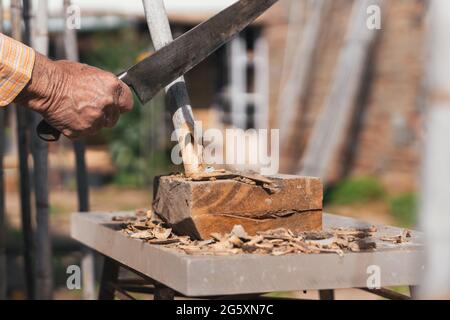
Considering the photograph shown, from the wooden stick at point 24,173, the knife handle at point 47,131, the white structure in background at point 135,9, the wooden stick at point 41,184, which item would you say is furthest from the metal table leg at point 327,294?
the white structure in background at point 135,9

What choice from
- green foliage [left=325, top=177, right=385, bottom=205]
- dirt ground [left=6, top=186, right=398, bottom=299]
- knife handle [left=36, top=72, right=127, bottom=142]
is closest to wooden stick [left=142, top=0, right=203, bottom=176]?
knife handle [left=36, top=72, right=127, bottom=142]

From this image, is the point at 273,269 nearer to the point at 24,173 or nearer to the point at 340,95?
the point at 24,173

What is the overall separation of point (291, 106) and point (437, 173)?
9140 mm

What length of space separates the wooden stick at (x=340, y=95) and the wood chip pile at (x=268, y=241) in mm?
6529

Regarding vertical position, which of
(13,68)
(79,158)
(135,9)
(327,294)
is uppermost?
(135,9)

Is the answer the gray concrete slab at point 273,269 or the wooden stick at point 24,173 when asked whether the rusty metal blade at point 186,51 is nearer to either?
the gray concrete slab at point 273,269

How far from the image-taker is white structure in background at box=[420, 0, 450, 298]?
4.85 feet

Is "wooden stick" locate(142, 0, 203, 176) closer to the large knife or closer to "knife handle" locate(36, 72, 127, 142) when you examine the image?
the large knife

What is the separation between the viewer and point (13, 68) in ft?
8.18

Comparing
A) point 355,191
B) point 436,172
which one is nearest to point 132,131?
point 355,191

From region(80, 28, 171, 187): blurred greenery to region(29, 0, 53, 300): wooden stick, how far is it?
7947 millimetres

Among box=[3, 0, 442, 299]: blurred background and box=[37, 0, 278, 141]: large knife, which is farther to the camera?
box=[3, 0, 442, 299]: blurred background

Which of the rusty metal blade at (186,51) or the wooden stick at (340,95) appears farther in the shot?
the wooden stick at (340,95)

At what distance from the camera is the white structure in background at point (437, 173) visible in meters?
1.48
